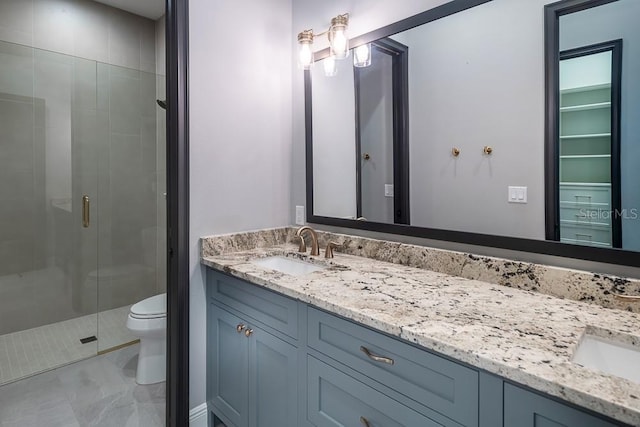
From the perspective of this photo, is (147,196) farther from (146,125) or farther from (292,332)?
(292,332)

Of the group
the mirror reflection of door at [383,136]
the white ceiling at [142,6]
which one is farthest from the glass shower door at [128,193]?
the mirror reflection of door at [383,136]

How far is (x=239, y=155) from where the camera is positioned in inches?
74.2

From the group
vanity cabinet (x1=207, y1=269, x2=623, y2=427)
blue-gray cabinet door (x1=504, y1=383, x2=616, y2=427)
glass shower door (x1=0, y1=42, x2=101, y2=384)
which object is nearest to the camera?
blue-gray cabinet door (x1=504, y1=383, x2=616, y2=427)

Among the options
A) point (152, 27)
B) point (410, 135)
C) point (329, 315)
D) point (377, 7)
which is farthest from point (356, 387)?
point (152, 27)

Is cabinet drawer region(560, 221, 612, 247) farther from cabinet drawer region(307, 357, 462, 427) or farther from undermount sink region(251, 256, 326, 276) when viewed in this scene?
undermount sink region(251, 256, 326, 276)

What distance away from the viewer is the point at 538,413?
72cm

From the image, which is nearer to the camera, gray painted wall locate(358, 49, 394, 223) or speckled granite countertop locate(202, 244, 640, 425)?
speckled granite countertop locate(202, 244, 640, 425)

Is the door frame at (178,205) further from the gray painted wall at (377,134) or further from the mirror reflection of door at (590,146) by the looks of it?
the mirror reflection of door at (590,146)

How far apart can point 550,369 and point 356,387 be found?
0.53 m

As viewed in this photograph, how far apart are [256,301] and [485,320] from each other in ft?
2.80

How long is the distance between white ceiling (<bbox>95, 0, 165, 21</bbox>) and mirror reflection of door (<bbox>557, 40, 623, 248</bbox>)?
117 inches

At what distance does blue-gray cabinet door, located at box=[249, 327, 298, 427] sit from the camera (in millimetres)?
1278

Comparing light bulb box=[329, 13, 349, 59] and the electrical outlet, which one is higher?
light bulb box=[329, 13, 349, 59]

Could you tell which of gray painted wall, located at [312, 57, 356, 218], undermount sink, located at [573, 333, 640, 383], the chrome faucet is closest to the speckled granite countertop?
undermount sink, located at [573, 333, 640, 383]
